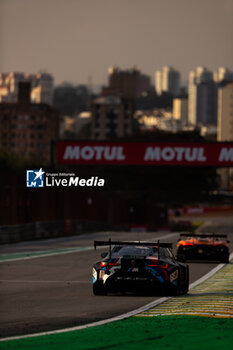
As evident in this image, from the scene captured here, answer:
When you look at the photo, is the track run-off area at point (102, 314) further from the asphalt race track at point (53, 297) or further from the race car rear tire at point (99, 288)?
the race car rear tire at point (99, 288)

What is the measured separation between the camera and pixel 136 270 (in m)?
19.0

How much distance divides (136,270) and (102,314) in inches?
63.6

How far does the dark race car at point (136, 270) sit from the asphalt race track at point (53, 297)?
0.47 metres

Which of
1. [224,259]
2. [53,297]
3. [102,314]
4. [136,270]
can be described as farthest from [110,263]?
[224,259]

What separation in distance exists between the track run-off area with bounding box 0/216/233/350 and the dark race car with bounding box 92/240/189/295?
1.27 ft

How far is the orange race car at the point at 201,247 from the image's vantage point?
29.9m

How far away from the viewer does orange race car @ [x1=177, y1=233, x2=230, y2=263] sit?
29.9m

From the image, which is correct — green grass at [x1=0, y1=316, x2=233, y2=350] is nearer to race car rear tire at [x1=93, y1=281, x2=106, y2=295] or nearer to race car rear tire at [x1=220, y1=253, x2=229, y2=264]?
race car rear tire at [x1=93, y1=281, x2=106, y2=295]
